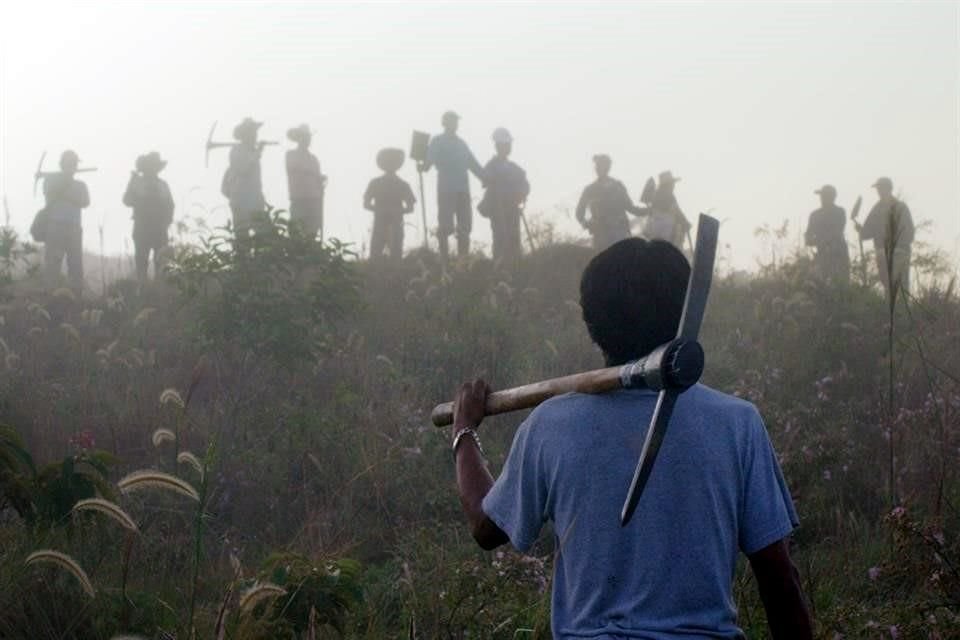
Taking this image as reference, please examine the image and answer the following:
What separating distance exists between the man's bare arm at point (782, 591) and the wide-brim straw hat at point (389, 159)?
53.6 ft

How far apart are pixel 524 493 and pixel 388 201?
16.1 m

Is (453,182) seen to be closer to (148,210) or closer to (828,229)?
(148,210)

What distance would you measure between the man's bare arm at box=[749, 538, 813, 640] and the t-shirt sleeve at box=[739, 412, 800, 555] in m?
0.03

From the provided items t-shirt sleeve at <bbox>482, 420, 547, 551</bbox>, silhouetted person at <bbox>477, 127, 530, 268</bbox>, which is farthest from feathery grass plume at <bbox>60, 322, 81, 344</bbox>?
t-shirt sleeve at <bbox>482, 420, 547, 551</bbox>

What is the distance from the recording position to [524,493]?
9.77 ft

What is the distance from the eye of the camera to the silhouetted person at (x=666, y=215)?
19.0 metres

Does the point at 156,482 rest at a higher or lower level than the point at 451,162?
lower

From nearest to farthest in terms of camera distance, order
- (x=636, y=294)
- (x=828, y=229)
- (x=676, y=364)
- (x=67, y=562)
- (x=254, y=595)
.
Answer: (x=676, y=364)
(x=636, y=294)
(x=254, y=595)
(x=67, y=562)
(x=828, y=229)

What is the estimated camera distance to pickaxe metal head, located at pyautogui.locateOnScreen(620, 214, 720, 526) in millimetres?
2629

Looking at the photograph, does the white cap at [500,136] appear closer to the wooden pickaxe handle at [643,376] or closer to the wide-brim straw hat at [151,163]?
the wide-brim straw hat at [151,163]

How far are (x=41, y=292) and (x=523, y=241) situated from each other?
21.8ft

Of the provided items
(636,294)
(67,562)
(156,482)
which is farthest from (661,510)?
(67,562)

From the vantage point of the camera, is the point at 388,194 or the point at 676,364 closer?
the point at 676,364

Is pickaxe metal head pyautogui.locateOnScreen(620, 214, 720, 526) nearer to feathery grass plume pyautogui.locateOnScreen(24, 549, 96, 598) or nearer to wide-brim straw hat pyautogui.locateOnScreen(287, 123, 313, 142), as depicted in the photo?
feathery grass plume pyautogui.locateOnScreen(24, 549, 96, 598)
